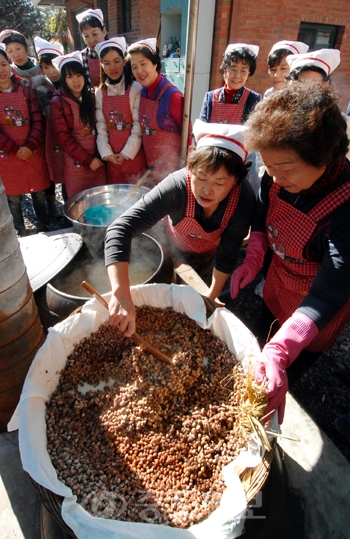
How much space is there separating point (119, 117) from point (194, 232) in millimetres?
2017

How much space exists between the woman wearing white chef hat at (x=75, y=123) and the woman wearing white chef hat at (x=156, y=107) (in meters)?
0.53

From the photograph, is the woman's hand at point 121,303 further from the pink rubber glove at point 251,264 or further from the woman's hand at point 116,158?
the woman's hand at point 116,158

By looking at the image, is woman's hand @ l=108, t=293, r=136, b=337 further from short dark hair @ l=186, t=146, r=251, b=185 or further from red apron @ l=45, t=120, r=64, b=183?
red apron @ l=45, t=120, r=64, b=183

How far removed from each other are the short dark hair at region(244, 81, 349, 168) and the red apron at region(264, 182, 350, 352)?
22 centimetres

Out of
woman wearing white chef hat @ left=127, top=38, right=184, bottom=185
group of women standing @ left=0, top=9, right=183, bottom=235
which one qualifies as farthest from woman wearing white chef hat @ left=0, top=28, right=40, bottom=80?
woman wearing white chef hat @ left=127, top=38, right=184, bottom=185

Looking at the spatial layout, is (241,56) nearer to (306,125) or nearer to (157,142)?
(157,142)

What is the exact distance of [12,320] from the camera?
5.31 feet

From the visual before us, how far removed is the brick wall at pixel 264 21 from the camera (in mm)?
5703

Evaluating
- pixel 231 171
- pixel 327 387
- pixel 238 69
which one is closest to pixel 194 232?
pixel 231 171

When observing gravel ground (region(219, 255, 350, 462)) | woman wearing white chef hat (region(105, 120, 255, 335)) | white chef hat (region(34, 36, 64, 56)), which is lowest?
gravel ground (region(219, 255, 350, 462))

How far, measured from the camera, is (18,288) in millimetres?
1599

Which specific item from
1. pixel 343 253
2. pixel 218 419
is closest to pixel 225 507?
pixel 218 419

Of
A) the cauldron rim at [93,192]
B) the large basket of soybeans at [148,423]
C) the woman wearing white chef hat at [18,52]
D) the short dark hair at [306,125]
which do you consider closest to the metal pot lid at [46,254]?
the cauldron rim at [93,192]

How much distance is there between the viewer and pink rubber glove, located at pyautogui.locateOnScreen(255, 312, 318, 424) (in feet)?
4.36
